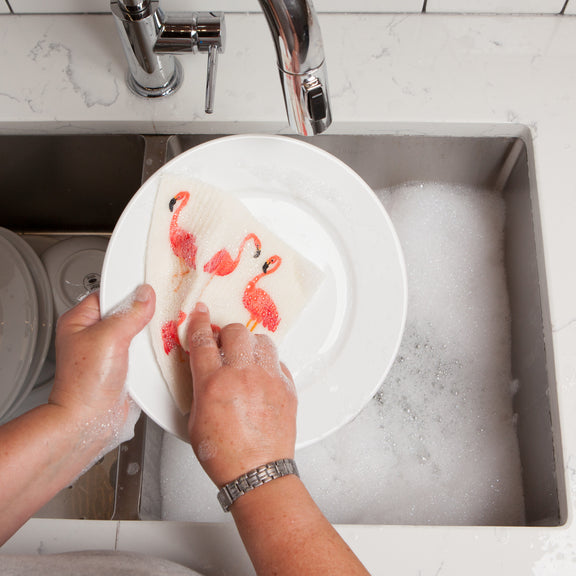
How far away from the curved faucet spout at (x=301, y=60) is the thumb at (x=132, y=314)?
0.78ft

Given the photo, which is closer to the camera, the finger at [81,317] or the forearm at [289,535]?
the forearm at [289,535]

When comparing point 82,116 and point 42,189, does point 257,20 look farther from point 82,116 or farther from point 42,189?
point 42,189

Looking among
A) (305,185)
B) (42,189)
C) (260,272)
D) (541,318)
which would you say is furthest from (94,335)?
(541,318)

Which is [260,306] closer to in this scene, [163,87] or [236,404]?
[236,404]

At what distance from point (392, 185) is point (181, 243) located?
14.5 inches

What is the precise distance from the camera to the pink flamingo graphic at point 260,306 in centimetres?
59

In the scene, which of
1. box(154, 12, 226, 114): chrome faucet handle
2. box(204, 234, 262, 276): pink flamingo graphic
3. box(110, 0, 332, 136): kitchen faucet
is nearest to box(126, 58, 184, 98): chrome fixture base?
box(110, 0, 332, 136): kitchen faucet

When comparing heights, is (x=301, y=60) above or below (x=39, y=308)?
above

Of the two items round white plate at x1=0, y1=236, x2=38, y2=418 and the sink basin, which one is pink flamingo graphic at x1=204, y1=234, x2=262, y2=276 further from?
round white plate at x1=0, y1=236, x2=38, y2=418

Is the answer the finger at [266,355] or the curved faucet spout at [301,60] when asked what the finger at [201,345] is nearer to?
the finger at [266,355]

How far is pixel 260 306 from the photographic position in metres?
0.59

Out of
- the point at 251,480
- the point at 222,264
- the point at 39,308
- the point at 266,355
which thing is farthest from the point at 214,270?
the point at 39,308

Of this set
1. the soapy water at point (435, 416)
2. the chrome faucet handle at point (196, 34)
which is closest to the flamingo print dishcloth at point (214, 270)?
the chrome faucet handle at point (196, 34)

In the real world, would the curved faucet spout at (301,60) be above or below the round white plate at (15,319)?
above
